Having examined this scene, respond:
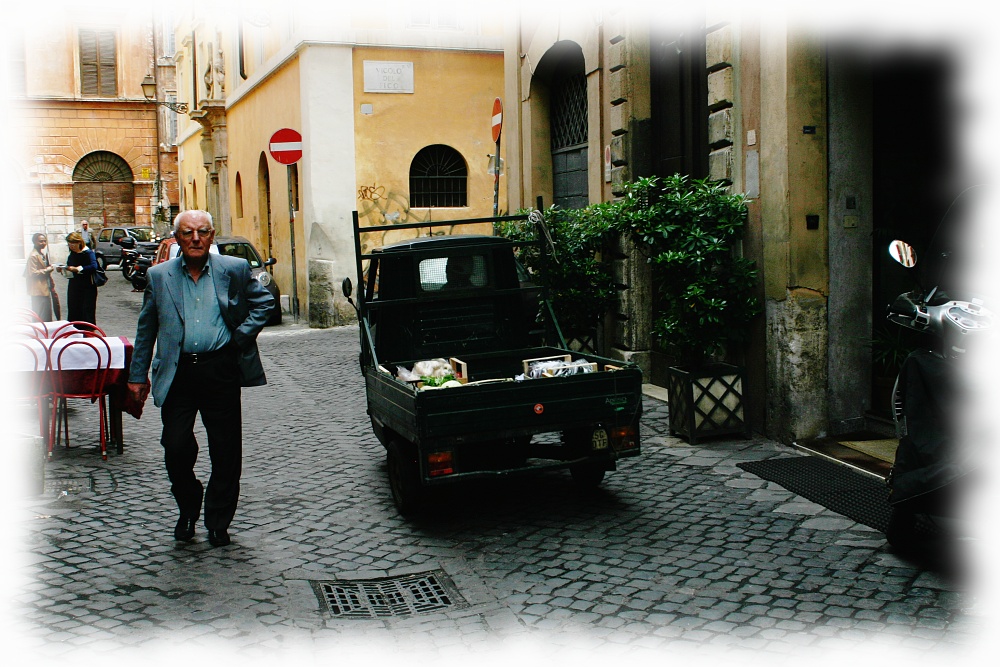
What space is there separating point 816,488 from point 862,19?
354cm

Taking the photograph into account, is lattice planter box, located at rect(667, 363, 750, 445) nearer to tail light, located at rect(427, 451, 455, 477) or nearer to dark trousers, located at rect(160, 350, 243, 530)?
tail light, located at rect(427, 451, 455, 477)

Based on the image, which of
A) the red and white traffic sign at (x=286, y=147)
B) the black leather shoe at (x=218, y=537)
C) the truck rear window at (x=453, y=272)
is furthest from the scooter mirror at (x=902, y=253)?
the red and white traffic sign at (x=286, y=147)

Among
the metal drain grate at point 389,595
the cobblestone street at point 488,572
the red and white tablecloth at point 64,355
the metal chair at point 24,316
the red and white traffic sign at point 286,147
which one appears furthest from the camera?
the red and white traffic sign at point 286,147

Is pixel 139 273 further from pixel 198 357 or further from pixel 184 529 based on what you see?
pixel 198 357

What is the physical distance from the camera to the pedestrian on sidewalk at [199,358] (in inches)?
220

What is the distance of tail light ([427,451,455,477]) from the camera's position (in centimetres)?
577

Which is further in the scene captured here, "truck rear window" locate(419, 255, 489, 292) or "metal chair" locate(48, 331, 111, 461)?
"metal chair" locate(48, 331, 111, 461)

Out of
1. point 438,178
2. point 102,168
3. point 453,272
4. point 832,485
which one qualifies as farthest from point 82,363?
point 102,168

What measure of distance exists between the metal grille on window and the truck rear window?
530 centimetres

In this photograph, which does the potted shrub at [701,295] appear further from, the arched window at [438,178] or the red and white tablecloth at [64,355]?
the arched window at [438,178]

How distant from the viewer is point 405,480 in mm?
6168

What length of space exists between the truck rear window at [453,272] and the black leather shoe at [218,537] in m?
2.37

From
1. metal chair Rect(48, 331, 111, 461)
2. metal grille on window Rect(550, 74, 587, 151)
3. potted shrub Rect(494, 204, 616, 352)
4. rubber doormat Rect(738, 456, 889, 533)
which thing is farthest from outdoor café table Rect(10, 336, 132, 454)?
metal grille on window Rect(550, 74, 587, 151)

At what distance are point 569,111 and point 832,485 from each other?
23.7ft
